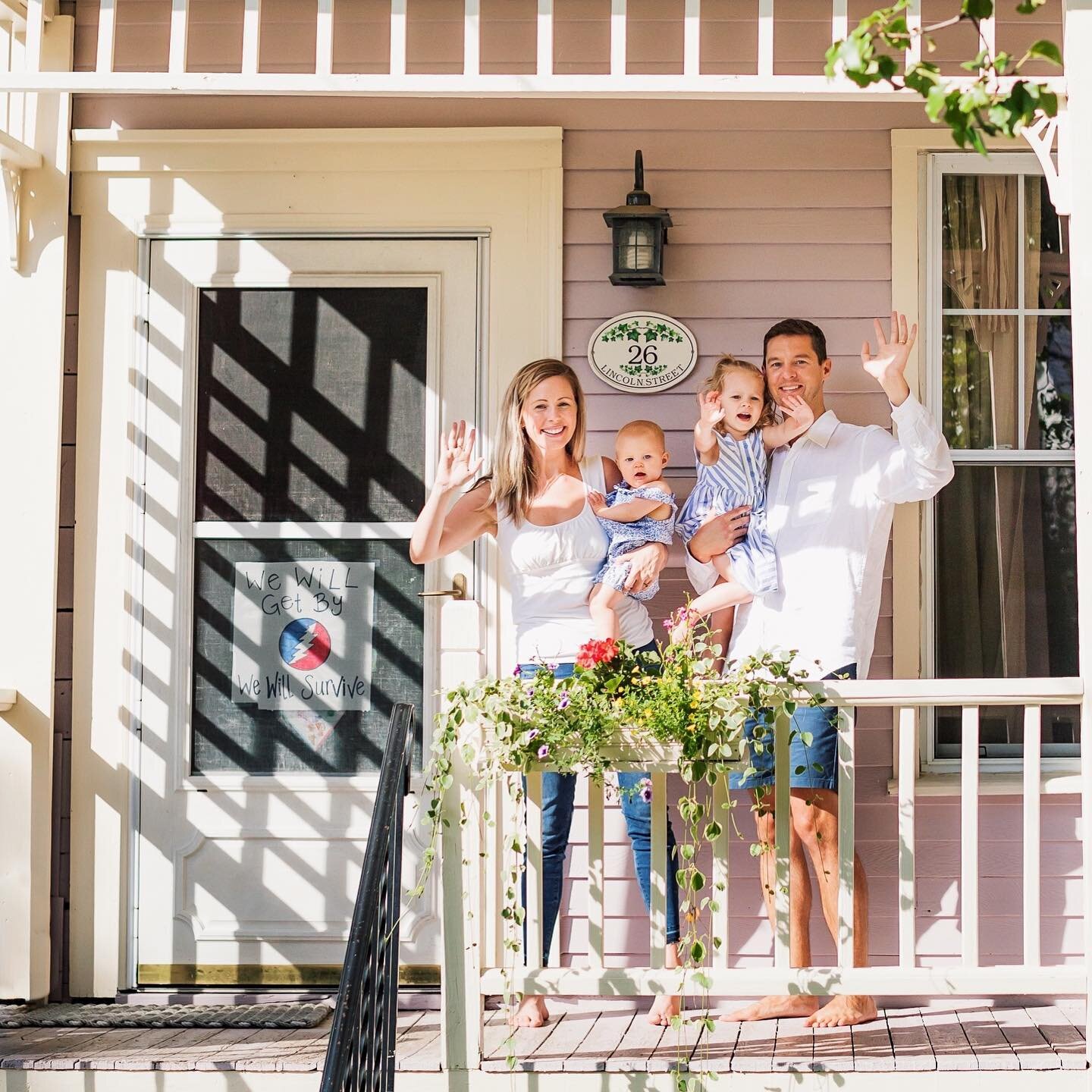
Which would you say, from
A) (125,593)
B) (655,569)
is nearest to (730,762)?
(655,569)

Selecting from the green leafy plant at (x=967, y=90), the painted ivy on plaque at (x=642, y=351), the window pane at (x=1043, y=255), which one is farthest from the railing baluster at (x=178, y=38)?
the window pane at (x=1043, y=255)

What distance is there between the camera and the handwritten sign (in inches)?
164

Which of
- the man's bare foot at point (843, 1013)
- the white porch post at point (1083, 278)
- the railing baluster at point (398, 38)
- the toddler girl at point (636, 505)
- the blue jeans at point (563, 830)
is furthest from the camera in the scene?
the toddler girl at point (636, 505)

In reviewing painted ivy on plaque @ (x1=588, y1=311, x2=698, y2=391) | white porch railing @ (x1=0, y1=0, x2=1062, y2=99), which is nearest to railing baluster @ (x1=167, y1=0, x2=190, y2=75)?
white porch railing @ (x1=0, y1=0, x2=1062, y2=99)

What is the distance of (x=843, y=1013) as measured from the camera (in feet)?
11.7

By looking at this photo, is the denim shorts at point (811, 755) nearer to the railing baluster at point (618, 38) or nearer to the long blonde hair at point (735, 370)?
the long blonde hair at point (735, 370)

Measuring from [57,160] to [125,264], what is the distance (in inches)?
15.1

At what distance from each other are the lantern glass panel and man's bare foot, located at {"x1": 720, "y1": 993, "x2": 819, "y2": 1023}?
222cm

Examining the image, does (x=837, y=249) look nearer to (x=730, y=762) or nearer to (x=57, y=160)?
(x=730, y=762)

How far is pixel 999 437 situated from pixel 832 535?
0.75 m

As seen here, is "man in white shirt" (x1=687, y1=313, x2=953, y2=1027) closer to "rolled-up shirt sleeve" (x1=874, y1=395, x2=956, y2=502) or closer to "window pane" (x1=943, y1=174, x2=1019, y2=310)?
"rolled-up shirt sleeve" (x1=874, y1=395, x2=956, y2=502)

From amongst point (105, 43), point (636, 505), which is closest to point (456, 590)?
point (636, 505)

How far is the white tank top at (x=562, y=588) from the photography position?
12.3 ft

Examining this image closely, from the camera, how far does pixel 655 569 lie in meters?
3.71
